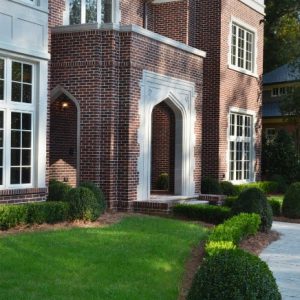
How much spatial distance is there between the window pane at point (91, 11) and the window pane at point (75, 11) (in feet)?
1.48

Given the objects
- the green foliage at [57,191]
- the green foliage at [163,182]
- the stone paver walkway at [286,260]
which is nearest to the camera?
the stone paver walkway at [286,260]

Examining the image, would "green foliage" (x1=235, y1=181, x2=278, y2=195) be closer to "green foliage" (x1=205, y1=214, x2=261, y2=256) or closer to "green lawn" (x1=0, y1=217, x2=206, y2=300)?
"green foliage" (x1=205, y1=214, x2=261, y2=256)

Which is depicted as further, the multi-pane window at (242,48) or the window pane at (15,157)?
the multi-pane window at (242,48)

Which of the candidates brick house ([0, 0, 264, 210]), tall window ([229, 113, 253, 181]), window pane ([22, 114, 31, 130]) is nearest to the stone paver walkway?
brick house ([0, 0, 264, 210])

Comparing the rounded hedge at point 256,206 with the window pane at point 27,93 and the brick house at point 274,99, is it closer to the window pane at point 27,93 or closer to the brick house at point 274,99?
the window pane at point 27,93

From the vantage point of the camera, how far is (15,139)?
485 inches

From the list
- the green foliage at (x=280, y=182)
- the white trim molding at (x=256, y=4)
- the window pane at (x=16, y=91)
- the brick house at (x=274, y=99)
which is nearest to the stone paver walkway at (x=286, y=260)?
the window pane at (x=16, y=91)

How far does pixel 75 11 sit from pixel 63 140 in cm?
403

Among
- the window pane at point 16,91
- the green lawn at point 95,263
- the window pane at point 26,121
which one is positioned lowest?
the green lawn at point 95,263

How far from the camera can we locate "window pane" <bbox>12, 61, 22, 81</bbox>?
40.3 feet

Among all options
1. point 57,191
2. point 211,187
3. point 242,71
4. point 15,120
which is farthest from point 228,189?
point 15,120

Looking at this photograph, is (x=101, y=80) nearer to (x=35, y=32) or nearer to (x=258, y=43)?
(x=35, y=32)

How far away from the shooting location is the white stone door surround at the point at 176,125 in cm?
1542

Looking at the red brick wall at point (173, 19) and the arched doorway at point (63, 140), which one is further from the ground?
the red brick wall at point (173, 19)
